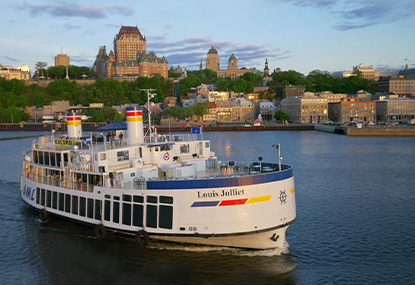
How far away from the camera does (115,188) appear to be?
61.4ft

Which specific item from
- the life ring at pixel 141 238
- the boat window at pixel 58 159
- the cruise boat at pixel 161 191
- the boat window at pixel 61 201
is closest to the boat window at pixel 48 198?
the cruise boat at pixel 161 191

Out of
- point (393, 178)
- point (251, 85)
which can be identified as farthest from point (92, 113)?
point (393, 178)

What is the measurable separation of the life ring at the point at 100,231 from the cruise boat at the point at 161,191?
0.16ft

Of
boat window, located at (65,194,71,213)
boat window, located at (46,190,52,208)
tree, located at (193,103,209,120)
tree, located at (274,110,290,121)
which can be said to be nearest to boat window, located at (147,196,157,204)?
boat window, located at (65,194,71,213)

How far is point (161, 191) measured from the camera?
56.6ft

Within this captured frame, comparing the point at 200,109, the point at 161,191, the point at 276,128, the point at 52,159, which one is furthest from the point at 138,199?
the point at 200,109

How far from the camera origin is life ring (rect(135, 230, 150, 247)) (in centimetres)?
1767

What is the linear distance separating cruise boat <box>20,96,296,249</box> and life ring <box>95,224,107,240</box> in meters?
0.05

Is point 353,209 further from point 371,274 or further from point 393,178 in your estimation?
point 393,178

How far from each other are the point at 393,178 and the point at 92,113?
115 meters

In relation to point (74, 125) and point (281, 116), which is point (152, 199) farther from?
point (281, 116)

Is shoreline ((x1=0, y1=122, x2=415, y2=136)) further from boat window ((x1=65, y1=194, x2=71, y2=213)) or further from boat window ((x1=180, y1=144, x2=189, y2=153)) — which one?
boat window ((x1=180, y1=144, x2=189, y2=153))

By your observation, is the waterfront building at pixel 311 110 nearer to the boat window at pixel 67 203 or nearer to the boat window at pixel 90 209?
the boat window at pixel 67 203

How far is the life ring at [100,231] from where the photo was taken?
19.2 m
